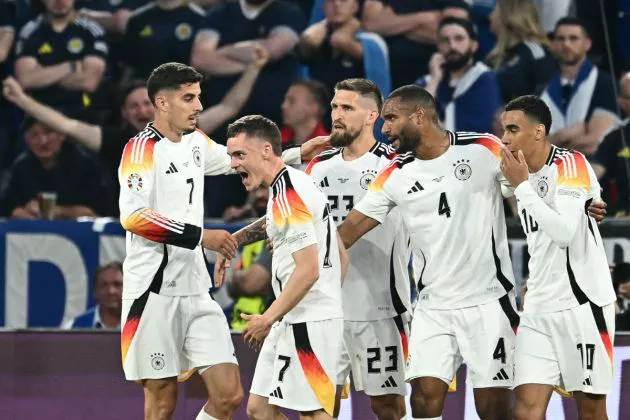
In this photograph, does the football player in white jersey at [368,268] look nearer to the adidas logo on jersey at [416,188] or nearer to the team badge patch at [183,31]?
the adidas logo on jersey at [416,188]

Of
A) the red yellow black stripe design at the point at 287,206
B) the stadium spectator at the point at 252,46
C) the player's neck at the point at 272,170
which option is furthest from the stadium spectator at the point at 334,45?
the red yellow black stripe design at the point at 287,206

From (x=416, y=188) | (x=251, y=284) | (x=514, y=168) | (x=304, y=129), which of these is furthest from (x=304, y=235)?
(x=304, y=129)

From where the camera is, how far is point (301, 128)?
9930 millimetres

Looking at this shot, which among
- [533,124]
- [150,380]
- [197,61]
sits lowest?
[150,380]

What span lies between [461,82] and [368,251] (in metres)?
3.18

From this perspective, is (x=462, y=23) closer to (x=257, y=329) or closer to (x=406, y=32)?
(x=406, y=32)

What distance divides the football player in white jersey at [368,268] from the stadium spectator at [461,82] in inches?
105

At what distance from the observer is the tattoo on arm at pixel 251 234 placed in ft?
23.9

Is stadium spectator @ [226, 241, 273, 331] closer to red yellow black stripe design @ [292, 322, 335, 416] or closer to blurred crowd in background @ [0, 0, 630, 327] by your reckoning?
blurred crowd in background @ [0, 0, 630, 327]

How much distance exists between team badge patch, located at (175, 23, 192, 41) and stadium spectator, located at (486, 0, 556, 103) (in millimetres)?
2451

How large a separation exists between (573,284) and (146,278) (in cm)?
226

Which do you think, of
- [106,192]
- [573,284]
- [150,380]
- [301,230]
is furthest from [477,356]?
[106,192]

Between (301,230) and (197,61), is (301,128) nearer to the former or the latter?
(197,61)

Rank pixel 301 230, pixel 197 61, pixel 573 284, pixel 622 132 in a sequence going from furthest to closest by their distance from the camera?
pixel 197 61 → pixel 622 132 → pixel 573 284 → pixel 301 230
